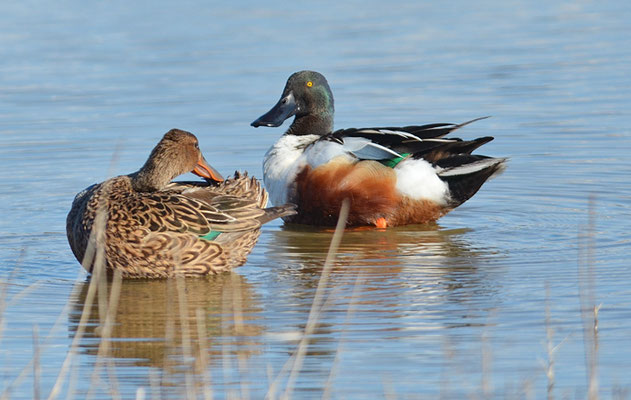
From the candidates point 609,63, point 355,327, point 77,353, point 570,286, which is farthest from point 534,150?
point 77,353

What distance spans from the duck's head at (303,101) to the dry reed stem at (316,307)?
107 cm

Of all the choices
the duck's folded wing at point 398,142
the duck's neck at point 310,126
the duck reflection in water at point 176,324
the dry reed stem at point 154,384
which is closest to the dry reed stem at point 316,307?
the duck reflection in water at point 176,324

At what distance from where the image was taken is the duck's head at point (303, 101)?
377 inches

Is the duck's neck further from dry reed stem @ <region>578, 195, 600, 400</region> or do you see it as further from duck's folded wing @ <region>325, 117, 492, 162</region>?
dry reed stem @ <region>578, 195, 600, 400</region>

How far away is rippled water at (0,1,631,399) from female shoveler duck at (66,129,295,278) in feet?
0.60

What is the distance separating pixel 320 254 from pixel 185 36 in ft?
24.8

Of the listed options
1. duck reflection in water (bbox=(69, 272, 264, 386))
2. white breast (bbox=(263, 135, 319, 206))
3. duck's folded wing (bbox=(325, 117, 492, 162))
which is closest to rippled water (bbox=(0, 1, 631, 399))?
duck reflection in water (bbox=(69, 272, 264, 386))

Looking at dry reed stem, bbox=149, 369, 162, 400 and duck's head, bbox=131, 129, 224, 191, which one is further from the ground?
duck's head, bbox=131, 129, 224, 191

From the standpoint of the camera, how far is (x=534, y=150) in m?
10.7

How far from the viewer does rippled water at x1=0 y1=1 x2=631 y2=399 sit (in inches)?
213

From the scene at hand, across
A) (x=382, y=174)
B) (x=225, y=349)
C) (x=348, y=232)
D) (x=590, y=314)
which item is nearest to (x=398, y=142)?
(x=382, y=174)

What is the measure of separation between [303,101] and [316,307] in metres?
3.49

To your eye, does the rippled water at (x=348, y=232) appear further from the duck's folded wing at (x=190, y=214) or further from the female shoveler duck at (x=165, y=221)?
the duck's folded wing at (x=190, y=214)

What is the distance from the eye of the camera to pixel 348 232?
8867mm
